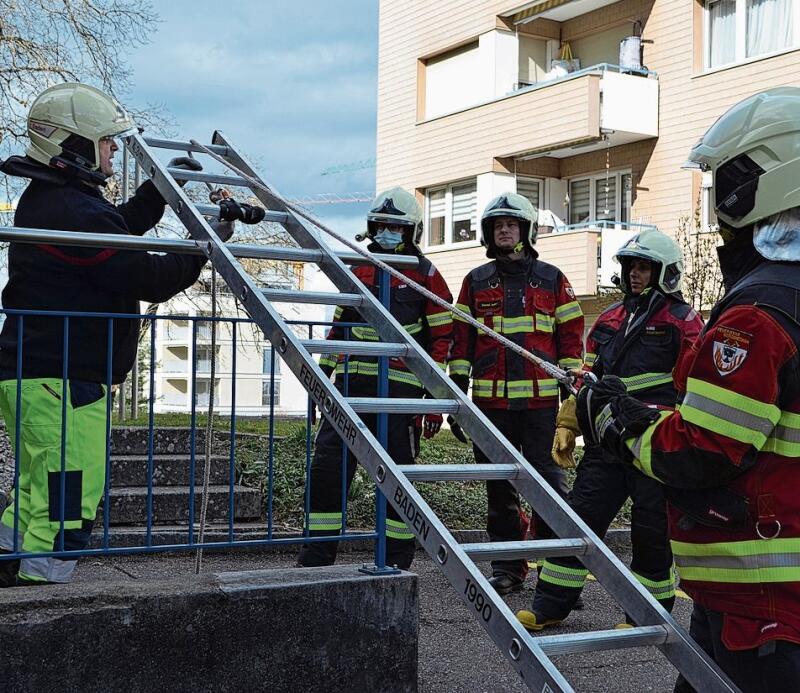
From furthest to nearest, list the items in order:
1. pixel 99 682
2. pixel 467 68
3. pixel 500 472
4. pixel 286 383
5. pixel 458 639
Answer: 1. pixel 286 383
2. pixel 467 68
3. pixel 458 639
4. pixel 99 682
5. pixel 500 472

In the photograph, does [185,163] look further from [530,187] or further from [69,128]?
[530,187]

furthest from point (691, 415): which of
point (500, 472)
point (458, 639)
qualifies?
point (458, 639)

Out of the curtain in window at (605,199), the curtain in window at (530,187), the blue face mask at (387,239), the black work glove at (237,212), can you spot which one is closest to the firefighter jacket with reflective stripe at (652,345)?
the blue face mask at (387,239)

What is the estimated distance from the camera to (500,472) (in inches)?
129

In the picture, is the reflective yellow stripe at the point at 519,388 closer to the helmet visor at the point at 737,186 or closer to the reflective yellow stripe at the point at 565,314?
the reflective yellow stripe at the point at 565,314

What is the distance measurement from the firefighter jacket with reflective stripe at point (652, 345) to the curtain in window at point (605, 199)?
15.5 meters

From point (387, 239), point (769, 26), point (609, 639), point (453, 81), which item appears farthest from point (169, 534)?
point (453, 81)

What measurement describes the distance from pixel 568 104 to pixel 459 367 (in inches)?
578

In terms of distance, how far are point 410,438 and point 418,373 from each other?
2.07 metres

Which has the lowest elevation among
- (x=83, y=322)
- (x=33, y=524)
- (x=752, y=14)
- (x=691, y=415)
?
(x=33, y=524)

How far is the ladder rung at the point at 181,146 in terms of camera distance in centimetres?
495

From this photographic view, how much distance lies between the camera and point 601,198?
21.2m

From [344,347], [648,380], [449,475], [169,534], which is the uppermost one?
[344,347]

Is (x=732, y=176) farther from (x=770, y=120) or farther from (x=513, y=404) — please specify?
(x=513, y=404)
